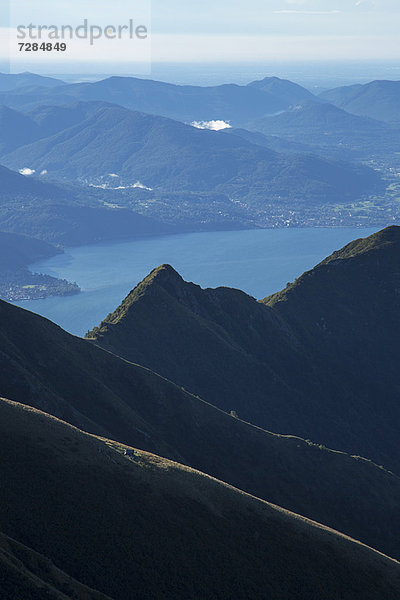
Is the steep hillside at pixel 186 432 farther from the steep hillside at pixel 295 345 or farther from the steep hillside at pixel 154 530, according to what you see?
the steep hillside at pixel 295 345

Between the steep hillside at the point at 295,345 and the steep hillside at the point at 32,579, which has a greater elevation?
the steep hillside at the point at 295,345

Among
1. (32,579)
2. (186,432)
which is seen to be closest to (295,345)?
(186,432)

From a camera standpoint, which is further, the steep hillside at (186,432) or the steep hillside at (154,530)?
the steep hillside at (186,432)

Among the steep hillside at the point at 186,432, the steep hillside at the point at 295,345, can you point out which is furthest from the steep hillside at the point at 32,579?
the steep hillside at the point at 295,345

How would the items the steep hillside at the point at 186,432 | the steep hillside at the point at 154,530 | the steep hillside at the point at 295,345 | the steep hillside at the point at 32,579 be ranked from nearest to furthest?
the steep hillside at the point at 32,579 → the steep hillside at the point at 154,530 → the steep hillside at the point at 186,432 → the steep hillside at the point at 295,345

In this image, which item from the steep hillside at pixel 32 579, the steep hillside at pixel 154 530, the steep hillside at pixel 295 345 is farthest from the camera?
the steep hillside at pixel 295 345

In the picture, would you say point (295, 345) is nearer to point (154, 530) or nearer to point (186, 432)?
point (186, 432)

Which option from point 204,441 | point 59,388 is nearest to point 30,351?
point 59,388
